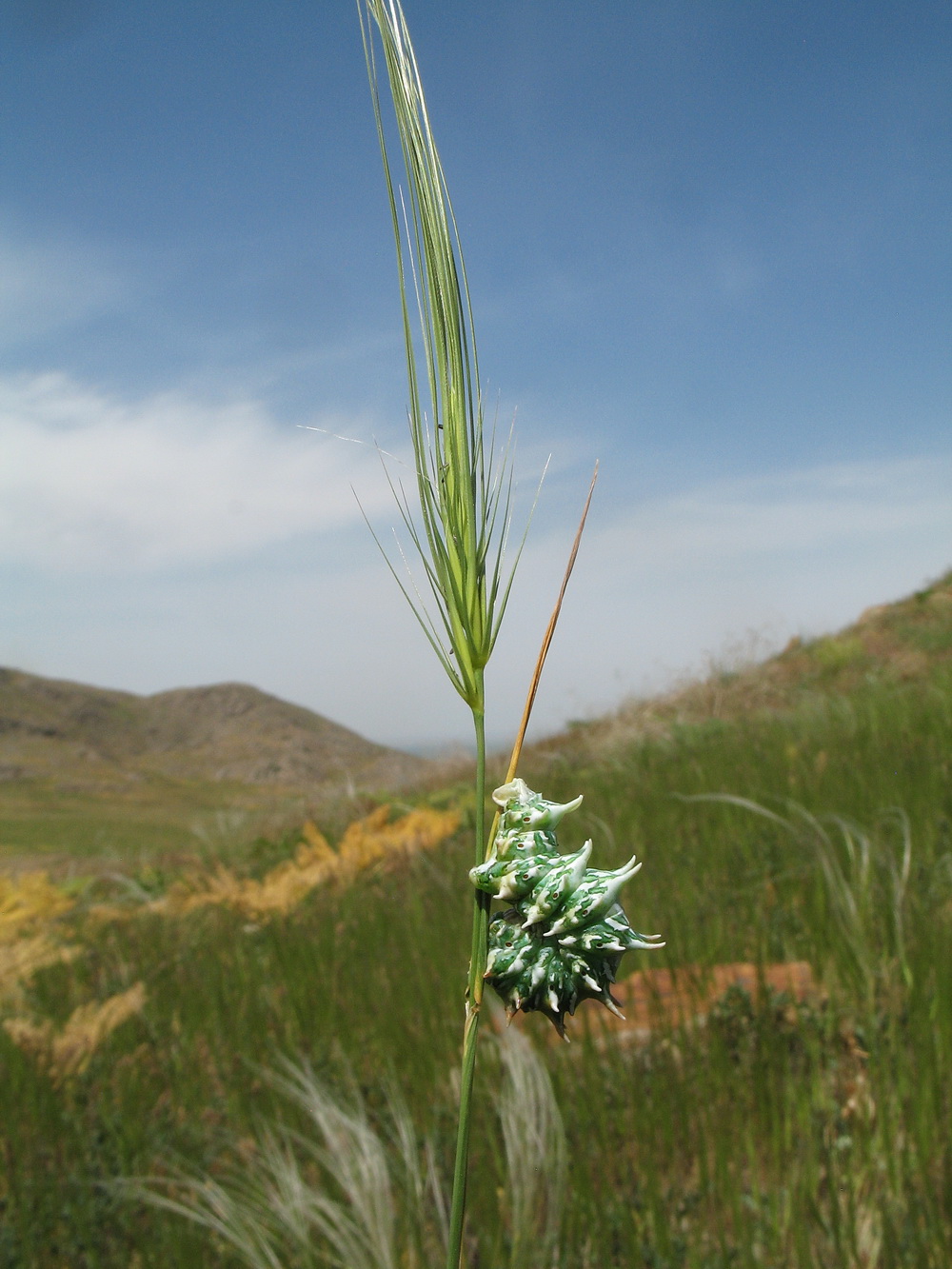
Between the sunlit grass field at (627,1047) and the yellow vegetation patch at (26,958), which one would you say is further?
the yellow vegetation patch at (26,958)

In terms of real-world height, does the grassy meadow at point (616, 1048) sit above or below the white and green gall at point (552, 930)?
below

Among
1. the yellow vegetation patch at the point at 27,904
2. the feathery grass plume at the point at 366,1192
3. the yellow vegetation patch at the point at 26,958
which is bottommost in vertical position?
the feathery grass plume at the point at 366,1192

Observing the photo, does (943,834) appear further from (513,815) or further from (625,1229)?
(513,815)

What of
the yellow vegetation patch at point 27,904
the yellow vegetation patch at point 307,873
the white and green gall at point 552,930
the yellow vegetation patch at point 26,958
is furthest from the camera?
the yellow vegetation patch at point 307,873

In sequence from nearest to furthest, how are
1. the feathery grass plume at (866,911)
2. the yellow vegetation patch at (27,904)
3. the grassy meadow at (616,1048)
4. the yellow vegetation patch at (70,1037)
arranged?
the grassy meadow at (616,1048)
the feathery grass plume at (866,911)
the yellow vegetation patch at (70,1037)
the yellow vegetation patch at (27,904)

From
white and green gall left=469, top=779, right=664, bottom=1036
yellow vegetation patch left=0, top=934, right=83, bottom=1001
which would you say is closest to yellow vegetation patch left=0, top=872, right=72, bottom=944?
yellow vegetation patch left=0, top=934, right=83, bottom=1001

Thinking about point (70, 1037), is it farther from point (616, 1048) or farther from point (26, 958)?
point (616, 1048)

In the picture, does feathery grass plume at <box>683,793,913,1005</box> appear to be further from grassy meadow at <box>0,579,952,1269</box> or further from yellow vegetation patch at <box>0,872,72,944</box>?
yellow vegetation patch at <box>0,872,72,944</box>

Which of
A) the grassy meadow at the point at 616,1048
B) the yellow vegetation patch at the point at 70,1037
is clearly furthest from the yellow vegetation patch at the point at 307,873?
the yellow vegetation patch at the point at 70,1037

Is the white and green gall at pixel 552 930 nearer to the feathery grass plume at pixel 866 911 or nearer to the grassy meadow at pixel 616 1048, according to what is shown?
the grassy meadow at pixel 616 1048
